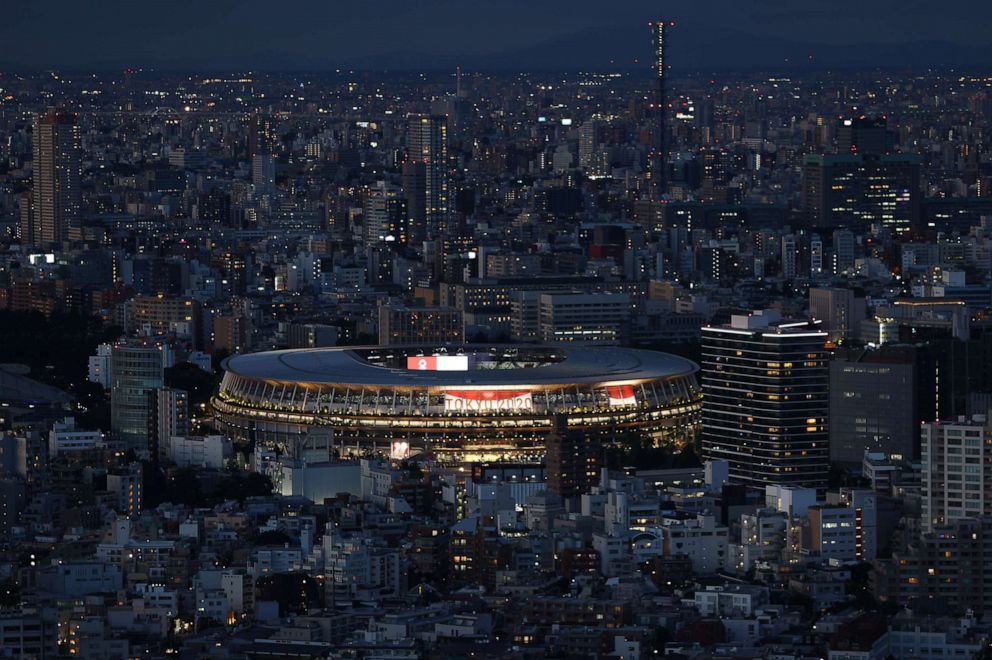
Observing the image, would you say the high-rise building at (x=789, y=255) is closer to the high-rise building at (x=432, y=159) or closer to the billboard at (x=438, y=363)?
the high-rise building at (x=432, y=159)

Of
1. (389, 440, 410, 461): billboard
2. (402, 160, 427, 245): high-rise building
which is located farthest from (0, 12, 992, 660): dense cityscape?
(402, 160, 427, 245): high-rise building

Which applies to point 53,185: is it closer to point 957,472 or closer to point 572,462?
point 572,462

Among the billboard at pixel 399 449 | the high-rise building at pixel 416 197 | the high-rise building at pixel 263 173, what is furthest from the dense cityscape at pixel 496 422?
the high-rise building at pixel 263 173

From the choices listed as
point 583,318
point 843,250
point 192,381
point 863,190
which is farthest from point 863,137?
point 192,381

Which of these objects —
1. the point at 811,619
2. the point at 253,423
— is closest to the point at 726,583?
the point at 811,619

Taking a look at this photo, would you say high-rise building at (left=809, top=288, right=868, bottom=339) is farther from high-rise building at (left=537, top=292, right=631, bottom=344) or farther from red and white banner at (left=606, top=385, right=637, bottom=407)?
red and white banner at (left=606, top=385, right=637, bottom=407)

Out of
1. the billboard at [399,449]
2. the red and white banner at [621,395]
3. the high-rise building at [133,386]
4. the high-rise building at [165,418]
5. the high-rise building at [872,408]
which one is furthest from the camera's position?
the high-rise building at [133,386]
